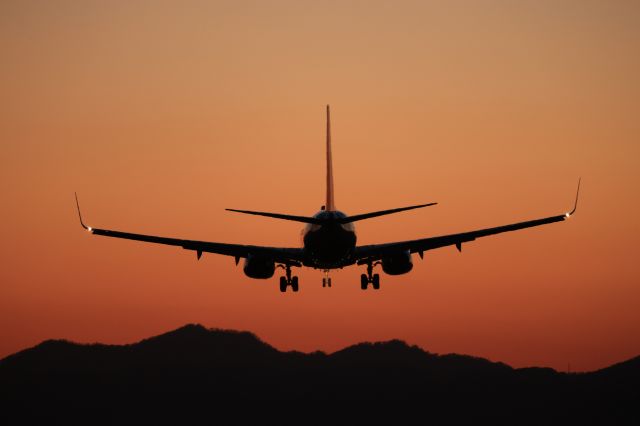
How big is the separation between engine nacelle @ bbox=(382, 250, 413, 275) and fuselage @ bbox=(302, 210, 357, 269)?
24.2 ft

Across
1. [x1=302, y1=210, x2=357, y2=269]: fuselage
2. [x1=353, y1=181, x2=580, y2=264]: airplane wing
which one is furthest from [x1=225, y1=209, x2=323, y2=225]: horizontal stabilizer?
[x1=353, y1=181, x2=580, y2=264]: airplane wing

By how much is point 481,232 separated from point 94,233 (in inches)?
1245

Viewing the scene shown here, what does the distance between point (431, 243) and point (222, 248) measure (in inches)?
683

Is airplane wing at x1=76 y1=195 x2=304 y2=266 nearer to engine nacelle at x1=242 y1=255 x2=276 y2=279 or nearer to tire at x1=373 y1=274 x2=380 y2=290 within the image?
engine nacelle at x1=242 y1=255 x2=276 y2=279

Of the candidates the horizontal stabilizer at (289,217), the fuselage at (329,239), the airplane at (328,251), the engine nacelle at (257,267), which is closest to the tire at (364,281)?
the airplane at (328,251)

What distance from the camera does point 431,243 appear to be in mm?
88812

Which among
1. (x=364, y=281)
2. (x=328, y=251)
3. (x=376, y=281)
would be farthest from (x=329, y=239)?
(x=376, y=281)

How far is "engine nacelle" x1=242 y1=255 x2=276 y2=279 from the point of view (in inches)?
3403

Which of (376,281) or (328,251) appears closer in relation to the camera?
(328,251)

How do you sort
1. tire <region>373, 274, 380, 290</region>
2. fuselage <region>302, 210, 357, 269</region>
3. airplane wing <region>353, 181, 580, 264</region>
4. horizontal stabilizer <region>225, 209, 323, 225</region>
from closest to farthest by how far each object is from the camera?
horizontal stabilizer <region>225, 209, 323, 225</region>
fuselage <region>302, 210, 357, 269</region>
airplane wing <region>353, 181, 580, 264</region>
tire <region>373, 274, 380, 290</region>

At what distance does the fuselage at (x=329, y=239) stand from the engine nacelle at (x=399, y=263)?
7.36m

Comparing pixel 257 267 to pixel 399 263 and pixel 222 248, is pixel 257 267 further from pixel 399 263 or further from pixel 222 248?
pixel 399 263

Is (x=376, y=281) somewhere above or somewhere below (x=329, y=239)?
above

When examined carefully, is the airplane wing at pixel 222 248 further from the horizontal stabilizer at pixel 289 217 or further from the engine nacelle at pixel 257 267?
the horizontal stabilizer at pixel 289 217
